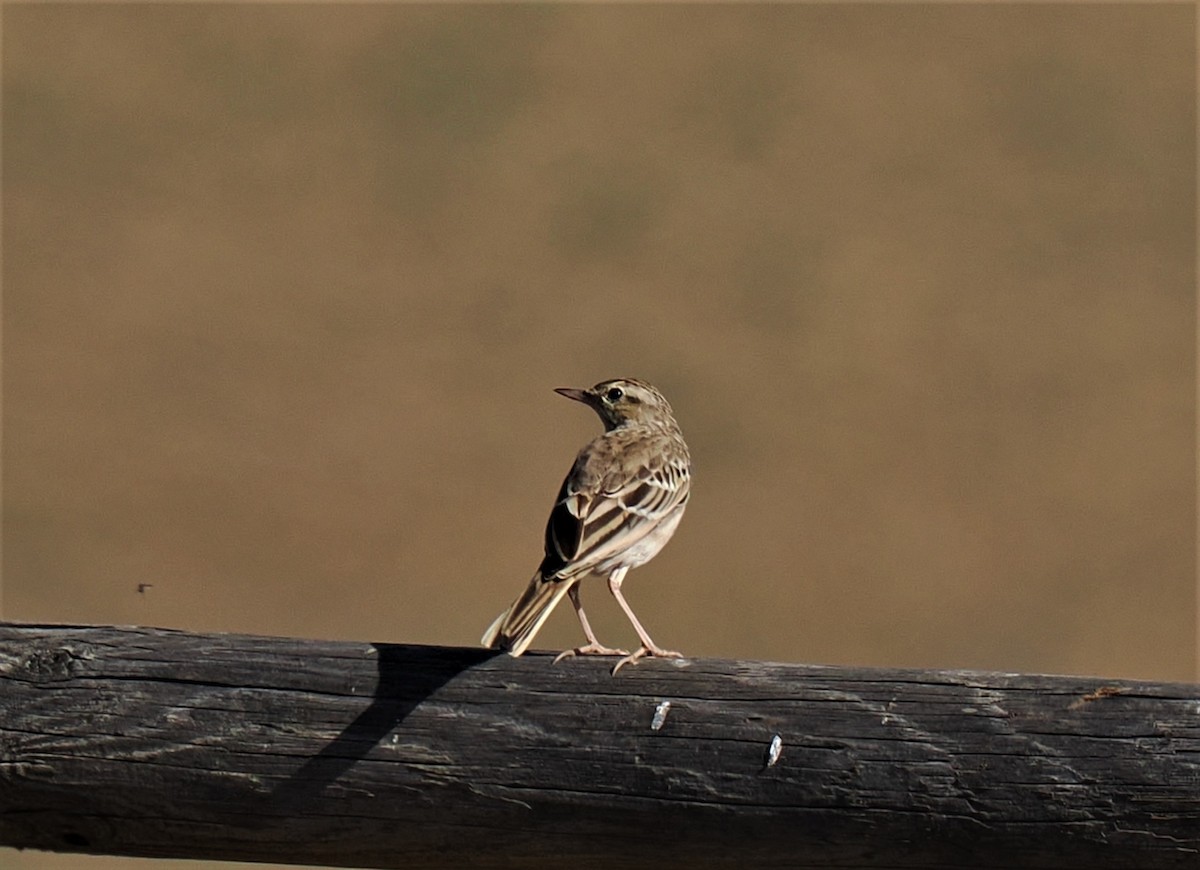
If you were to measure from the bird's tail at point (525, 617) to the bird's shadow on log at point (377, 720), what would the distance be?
0.22 m

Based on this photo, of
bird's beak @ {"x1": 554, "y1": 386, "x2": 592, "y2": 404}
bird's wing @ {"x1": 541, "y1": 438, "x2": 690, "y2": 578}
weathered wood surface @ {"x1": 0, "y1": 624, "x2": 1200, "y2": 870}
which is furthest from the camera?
bird's beak @ {"x1": 554, "y1": 386, "x2": 592, "y2": 404}

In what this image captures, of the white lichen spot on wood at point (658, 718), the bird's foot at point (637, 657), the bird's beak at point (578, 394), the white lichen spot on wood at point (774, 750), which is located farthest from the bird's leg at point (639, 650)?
the bird's beak at point (578, 394)

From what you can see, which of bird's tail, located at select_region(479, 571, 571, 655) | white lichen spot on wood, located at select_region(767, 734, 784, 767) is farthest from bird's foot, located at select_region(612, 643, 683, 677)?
white lichen spot on wood, located at select_region(767, 734, 784, 767)

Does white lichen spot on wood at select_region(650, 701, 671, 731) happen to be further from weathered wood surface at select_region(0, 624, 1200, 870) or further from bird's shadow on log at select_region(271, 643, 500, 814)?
bird's shadow on log at select_region(271, 643, 500, 814)

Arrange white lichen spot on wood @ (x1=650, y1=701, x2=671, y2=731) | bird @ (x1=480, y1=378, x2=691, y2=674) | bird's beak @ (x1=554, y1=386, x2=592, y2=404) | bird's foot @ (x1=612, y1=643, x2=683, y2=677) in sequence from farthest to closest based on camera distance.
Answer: bird's beak @ (x1=554, y1=386, x2=592, y2=404)
bird @ (x1=480, y1=378, x2=691, y2=674)
bird's foot @ (x1=612, y1=643, x2=683, y2=677)
white lichen spot on wood @ (x1=650, y1=701, x2=671, y2=731)

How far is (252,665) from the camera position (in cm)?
405

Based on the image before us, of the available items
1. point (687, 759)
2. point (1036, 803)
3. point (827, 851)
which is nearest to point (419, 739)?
point (687, 759)

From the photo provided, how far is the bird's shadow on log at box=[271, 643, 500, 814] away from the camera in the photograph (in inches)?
157

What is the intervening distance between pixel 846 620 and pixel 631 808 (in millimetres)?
11471

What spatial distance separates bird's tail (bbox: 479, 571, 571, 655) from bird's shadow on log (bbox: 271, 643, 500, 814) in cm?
22

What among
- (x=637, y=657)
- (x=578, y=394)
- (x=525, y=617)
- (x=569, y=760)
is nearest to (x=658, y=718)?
(x=569, y=760)

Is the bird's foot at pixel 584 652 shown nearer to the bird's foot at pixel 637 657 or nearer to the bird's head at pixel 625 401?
the bird's foot at pixel 637 657

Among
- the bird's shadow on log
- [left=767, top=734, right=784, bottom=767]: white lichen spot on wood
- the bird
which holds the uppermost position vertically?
the bird

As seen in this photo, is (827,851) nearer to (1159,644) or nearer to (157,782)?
(157,782)
